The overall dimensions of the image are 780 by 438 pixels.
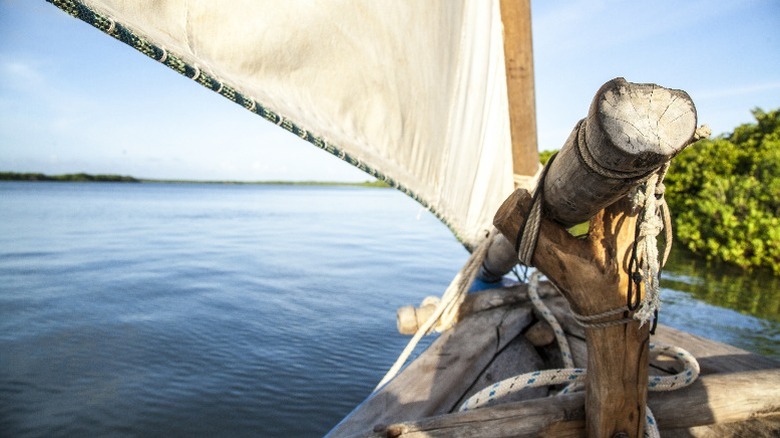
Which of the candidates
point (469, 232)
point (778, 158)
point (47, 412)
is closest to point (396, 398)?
point (469, 232)

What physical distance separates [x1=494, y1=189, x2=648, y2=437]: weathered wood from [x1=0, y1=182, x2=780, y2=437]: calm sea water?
1143mm

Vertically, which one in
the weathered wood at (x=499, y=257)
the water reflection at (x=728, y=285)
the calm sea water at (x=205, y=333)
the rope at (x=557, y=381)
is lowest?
the calm sea water at (x=205, y=333)

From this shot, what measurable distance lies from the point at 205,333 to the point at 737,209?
15.1 metres

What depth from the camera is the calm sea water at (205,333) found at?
12.6ft

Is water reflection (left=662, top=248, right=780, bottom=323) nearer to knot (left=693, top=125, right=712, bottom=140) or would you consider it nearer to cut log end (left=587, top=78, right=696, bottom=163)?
knot (left=693, top=125, right=712, bottom=140)

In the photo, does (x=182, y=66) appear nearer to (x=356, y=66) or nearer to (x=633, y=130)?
(x=356, y=66)

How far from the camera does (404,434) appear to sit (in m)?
1.27

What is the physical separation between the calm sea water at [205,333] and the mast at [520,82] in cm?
134

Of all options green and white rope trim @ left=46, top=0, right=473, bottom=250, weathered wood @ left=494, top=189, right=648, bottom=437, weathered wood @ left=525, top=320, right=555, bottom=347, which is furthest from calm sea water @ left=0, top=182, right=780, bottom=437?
green and white rope trim @ left=46, top=0, right=473, bottom=250

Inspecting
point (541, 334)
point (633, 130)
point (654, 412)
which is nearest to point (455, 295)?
point (541, 334)

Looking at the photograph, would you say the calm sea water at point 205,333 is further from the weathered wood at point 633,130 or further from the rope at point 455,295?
the weathered wood at point 633,130

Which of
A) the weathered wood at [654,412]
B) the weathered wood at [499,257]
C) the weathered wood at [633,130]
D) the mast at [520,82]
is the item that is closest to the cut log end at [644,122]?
the weathered wood at [633,130]

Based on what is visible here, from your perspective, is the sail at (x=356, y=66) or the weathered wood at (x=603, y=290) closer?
the sail at (x=356, y=66)

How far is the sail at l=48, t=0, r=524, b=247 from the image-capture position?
2.56ft
